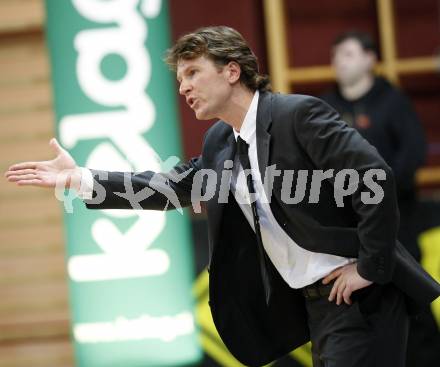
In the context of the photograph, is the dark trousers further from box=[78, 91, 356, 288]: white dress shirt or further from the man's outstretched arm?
the man's outstretched arm

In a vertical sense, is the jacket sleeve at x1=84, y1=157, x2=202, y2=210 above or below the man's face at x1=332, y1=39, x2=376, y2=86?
below

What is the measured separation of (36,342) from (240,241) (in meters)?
3.13

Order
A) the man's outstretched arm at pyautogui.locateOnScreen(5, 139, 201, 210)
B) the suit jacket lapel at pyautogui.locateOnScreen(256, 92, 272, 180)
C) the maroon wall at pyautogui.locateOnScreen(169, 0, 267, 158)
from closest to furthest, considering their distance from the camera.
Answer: the suit jacket lapel at pyautogui.locateOnScreen(256, 92, 272, 180)
the man's outstretched arm at pyautogui.locateOnScreen(5, 139, 201, 210)
the maroon wall at pyautogui.locateOnScreen(169, 0, 267, 158)

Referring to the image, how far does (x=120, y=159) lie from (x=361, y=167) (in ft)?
6.78

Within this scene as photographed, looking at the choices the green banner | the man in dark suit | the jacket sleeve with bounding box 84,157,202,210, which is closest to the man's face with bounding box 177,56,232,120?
the man in dark suit

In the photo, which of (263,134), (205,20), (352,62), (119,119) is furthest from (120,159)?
(263,134)

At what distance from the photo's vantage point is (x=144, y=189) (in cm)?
249

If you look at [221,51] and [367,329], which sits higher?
[221,51]

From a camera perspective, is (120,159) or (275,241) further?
(120,159)

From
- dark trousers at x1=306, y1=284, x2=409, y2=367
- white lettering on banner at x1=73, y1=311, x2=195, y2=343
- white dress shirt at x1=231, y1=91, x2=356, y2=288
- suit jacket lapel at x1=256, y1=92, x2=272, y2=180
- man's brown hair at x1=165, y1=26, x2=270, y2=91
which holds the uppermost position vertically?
man's brown hair at x1=165, y1=26, x2=270, y2=91

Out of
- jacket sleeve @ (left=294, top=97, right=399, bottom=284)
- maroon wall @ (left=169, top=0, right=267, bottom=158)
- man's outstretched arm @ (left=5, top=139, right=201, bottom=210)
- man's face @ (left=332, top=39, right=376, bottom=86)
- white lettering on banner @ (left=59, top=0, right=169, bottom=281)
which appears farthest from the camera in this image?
maroon wall @ (left=169, top=0, right=267, bottom=158)

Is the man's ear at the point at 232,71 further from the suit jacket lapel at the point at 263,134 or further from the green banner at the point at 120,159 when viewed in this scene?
the green banner at the point at 120,159

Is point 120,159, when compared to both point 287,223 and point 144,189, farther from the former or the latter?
point 287,223

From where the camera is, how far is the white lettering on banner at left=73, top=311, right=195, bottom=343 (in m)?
4.08
